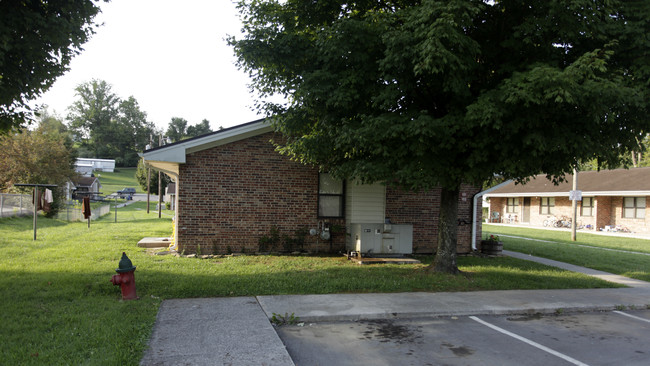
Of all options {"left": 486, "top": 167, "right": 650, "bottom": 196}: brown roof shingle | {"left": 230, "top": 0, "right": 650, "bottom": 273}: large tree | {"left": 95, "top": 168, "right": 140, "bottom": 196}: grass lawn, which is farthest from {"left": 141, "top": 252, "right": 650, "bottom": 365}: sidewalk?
{"left": 95, "top": 168, "right": 140, "bottom": 196}: grass lawn

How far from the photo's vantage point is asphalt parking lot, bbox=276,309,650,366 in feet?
16.5

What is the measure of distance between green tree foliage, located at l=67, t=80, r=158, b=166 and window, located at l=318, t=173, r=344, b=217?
92.9 m

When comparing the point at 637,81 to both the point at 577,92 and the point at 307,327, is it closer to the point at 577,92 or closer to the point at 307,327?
the point at 577,92

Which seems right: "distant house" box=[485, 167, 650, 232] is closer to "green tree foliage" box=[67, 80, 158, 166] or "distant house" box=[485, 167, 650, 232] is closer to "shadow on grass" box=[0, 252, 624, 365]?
"shadow on grass" box=[0, 252, 624, 365]

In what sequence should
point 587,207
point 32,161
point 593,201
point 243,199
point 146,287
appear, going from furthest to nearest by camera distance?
point 587,207, point 593,201, point 32,161, point 243,199, point 146,287

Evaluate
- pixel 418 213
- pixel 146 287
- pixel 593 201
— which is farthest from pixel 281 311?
pixel 593 201

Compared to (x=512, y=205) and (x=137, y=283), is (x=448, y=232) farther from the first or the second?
(x=512, y=205)

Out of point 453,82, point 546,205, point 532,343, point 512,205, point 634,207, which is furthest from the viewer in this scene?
point 512,205

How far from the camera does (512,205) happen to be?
37.9 metres

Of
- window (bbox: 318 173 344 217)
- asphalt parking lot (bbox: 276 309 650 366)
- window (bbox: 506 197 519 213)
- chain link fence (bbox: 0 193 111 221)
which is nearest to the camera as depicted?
asphalt parking lot (bbox: 276 309 650 366)

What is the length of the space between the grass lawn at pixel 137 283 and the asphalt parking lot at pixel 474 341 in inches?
69.6

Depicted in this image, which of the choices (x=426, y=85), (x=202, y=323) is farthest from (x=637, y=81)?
(x=202, y=323)

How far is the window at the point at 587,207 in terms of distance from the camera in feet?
98.5

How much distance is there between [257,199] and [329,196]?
6.91 feet
